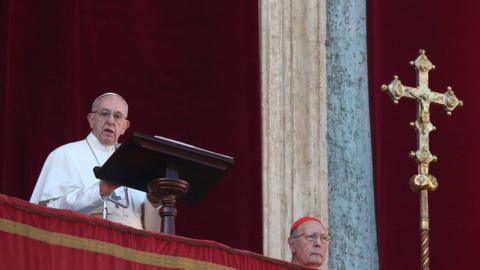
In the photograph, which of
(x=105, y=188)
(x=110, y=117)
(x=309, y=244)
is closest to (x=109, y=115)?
(x=110, y=117)

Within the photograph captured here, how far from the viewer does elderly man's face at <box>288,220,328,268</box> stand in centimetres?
859

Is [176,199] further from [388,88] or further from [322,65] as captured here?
[322,65]

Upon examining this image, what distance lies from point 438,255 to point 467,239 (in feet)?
0.69

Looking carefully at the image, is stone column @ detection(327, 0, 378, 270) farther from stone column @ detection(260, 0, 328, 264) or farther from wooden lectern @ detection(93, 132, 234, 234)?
wooden lectern @ detection(93, 132, 234, 234)

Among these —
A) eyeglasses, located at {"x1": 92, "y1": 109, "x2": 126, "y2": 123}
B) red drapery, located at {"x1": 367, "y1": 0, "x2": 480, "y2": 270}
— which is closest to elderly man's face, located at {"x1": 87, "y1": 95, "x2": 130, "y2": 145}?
eyeglasses, located at {"x1": 92, "y1": 109, "x2": 126, "y2": 123}

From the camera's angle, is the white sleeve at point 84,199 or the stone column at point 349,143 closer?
the white sleeve at point 84,199

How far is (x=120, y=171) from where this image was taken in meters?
7.29

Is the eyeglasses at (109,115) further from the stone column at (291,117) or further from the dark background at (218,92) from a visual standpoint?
the stone column at (291,117)

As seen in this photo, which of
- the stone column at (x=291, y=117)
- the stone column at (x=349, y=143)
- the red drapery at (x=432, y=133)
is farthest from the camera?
the red drapery at (x=432, y=133)

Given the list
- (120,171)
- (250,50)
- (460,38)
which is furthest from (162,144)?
(460,38)

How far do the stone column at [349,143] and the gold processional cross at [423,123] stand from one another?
0.75 meters

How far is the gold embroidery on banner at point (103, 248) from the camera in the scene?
22.9 feet

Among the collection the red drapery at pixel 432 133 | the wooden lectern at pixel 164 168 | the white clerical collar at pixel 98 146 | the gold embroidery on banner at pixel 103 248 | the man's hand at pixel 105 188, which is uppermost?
the red drapery at pixel 432 133

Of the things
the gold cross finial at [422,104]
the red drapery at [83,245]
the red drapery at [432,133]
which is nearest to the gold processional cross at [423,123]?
the gold cross finial at [422,104]
